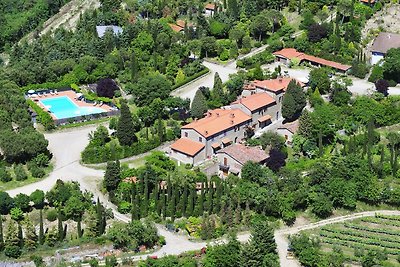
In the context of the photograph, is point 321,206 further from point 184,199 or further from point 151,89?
point 151,89

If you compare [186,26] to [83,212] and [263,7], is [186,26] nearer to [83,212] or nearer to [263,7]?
[263,7]

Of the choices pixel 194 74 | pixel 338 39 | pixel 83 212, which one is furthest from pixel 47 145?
pixel 338 39

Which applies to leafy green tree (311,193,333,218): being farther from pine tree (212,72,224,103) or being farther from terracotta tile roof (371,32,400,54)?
terracotta tile roof (371,32,400,54)

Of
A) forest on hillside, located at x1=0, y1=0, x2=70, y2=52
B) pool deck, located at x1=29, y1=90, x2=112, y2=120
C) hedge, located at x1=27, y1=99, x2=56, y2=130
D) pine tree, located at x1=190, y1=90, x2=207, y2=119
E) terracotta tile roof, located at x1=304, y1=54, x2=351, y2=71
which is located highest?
pine tree, located at x1=190, y1=90, x2=207, y2=119

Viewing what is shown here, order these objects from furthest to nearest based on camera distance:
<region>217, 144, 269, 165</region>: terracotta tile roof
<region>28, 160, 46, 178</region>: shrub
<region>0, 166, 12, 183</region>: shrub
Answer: <region>217, 144, 269, 165</region>: terracotta tile roof, <region>28, 160, 46, 178</region>: shrub, <region>0, 166, 12, 183</region>: shrub

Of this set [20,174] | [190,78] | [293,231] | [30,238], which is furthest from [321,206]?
[190,78]

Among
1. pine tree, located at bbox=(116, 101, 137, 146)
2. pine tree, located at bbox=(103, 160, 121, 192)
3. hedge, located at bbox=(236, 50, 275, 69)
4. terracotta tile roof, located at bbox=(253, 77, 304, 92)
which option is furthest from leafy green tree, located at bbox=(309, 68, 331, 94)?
pine tree, located at bbox=(103, 160, 121, 192)

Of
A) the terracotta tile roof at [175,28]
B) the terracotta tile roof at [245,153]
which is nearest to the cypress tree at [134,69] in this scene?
the terracotta tile roof at [175,28]
